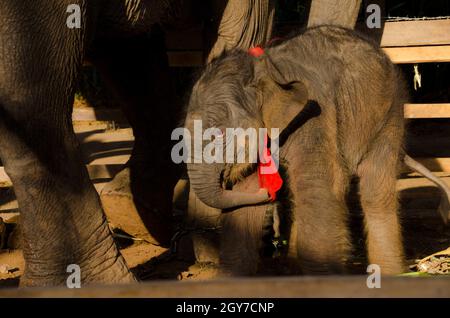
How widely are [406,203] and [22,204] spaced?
117 inches

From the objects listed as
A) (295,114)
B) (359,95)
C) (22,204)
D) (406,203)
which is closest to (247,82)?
(295,114)

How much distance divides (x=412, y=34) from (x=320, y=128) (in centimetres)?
226

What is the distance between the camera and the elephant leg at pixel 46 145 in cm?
358

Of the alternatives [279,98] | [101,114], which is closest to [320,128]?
[279,98]

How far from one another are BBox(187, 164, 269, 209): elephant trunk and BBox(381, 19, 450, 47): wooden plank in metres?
2.50

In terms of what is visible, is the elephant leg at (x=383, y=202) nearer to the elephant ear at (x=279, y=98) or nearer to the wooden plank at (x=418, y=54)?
the elephant ear at (x=279, y=98)

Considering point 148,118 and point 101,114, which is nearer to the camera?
point 148,118

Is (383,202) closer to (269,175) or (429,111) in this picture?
(269,175)

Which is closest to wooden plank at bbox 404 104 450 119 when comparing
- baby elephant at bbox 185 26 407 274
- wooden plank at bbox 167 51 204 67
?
wooden plank at bbox 167 51 204 67

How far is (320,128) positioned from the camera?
12.9 feet

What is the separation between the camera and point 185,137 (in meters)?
3.76

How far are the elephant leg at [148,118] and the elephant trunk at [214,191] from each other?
1.49m

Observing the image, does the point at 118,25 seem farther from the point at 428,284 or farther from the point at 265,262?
the point at 428,284

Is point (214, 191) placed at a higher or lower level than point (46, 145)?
lower
